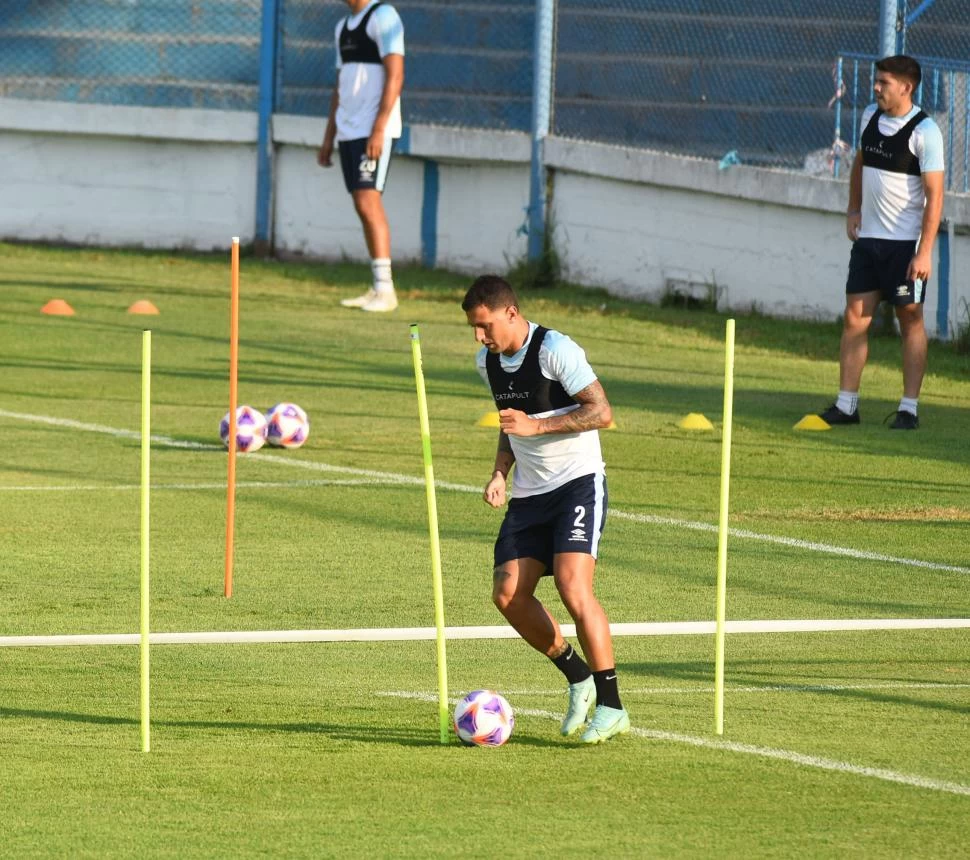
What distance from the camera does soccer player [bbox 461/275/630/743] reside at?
6.71 m

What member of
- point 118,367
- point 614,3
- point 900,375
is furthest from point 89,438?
point 614,3

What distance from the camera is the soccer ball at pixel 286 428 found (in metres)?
12.9

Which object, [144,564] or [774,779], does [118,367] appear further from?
[774,779]

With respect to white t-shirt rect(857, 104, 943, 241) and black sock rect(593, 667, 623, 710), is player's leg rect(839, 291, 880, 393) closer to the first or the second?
white t-shirt rect(857, 104, 943, 241)

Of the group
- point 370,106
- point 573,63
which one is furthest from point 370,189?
A: point 573,63

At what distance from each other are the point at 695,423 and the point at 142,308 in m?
7.26

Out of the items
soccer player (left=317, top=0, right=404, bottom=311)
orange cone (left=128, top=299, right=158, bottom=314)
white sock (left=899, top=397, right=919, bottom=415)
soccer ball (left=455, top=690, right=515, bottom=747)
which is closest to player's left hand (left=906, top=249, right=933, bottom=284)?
white sock (left=899, top=397, right=919, bottom=415)

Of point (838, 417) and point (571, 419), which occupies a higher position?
point (571, 419)

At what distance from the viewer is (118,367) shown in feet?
53.2

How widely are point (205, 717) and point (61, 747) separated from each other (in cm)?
59

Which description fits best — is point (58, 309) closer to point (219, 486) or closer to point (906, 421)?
point (219, 486)

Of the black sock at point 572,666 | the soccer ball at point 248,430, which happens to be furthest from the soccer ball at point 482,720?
the soccer ball at point 248,430

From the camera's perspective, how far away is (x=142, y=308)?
62.7 feet

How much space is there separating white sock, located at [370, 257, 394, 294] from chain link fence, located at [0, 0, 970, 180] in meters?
3.51
